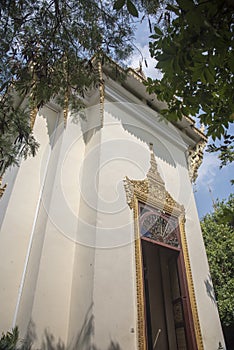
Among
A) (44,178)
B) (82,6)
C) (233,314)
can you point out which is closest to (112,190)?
(44,178)

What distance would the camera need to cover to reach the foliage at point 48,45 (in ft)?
7.26

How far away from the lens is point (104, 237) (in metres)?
3.34

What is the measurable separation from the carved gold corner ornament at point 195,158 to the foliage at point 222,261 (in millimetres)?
1182

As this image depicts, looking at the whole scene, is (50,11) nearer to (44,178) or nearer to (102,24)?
(102,24)

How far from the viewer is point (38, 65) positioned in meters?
2.30

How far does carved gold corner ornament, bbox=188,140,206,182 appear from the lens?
6.33 meters

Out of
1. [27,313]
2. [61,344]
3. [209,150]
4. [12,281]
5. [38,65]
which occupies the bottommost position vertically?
[61,344]

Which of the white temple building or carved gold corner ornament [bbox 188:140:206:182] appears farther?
carved gold corner ornament [bbox 188:140:206:182]

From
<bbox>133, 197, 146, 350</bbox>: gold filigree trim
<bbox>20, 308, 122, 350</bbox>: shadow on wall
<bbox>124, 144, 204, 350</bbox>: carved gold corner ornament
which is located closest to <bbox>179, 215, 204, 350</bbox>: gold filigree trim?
<bbox>124, 144, 204, 350</bbox>: carved gold corner ornament

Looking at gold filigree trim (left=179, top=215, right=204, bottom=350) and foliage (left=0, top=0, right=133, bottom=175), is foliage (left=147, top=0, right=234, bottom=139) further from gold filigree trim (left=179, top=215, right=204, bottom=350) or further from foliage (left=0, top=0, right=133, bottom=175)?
gold filigree trim (left=179, top=215, right=204, bottom=350)

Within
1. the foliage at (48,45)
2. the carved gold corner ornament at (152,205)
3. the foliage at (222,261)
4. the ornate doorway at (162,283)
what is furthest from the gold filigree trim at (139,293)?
A: the foliage at (222,261)

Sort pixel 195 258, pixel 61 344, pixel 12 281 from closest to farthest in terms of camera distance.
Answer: pixel 61 344 → pixel 12 281 → pixel 195 258

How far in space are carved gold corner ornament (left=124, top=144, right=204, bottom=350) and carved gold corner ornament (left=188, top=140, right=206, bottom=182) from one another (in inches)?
62.3

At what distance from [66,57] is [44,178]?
2132 millimetres
